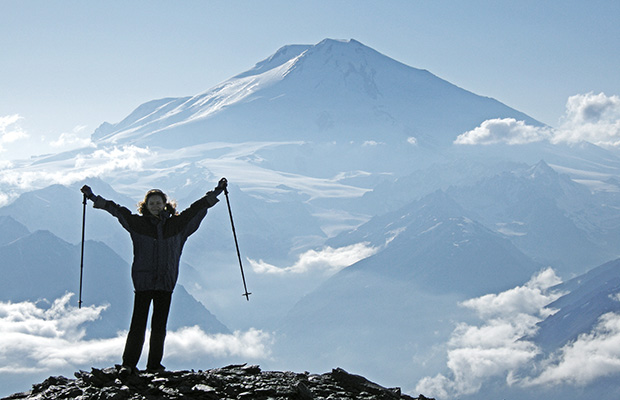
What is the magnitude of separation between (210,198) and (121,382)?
300cm

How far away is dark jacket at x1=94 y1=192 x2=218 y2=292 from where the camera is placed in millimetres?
10031

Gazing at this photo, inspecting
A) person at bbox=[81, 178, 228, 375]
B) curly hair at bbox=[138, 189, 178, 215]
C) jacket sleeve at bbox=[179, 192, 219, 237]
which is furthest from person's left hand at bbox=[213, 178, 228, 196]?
curly hair at bbox=[138, 189, 178, 215]

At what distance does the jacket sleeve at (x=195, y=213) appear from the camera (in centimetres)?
1034

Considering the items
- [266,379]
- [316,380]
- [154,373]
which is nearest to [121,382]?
[154,373]

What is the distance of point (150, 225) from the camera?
401 inches

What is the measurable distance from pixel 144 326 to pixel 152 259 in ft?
3.40

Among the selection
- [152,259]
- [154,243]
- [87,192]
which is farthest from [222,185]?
[87,192]

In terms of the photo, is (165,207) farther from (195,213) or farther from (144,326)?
(144,326)

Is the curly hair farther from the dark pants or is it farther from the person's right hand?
the dark pants

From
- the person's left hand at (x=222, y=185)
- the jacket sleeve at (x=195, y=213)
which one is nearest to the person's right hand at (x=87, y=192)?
the jacket sleeve at (x=195, y=213)

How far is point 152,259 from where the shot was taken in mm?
10062

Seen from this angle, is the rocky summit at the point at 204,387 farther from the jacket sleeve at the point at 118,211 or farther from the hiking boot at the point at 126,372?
the jacket sleeve at the point at 118,211

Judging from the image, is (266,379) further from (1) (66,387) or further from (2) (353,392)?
(1) (66,387)

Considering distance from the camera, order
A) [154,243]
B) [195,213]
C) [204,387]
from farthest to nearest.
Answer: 1. [195,213]
2. [154,243]
3. [204,387]
